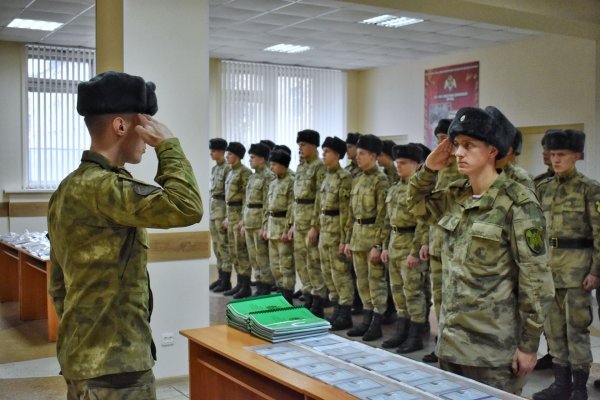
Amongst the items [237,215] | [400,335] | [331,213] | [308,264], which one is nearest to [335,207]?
[331,213]

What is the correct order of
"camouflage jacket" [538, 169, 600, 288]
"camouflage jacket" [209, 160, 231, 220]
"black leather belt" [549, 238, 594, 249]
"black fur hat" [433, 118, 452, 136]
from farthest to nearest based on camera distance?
"camouflage jacket" [209, 160, 231, 220]
"black fur hat" [433, 118, 452, 136]
"black leather belt" [549, 238, 594, 249]
"camouflage jacket" [538, 169, 600, 288]

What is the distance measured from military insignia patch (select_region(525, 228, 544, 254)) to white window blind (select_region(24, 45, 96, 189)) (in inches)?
341

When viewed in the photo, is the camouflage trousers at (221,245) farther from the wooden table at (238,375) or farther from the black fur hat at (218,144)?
the wooden table at (238,375)

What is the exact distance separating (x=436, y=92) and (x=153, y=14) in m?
7.04

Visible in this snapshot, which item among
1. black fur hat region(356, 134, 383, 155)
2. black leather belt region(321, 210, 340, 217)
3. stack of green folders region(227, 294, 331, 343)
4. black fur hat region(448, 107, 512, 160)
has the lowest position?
stack of green folders region(227, 294, 331, 343)

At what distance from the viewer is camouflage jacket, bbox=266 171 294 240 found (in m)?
7.74

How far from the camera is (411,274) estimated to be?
584 cm

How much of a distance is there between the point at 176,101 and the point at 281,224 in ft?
10.5

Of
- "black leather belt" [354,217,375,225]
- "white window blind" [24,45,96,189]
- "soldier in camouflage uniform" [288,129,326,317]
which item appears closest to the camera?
"black leather belt" [354,217,375,225]

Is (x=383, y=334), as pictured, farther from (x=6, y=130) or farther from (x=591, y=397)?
(x=6, y=130)

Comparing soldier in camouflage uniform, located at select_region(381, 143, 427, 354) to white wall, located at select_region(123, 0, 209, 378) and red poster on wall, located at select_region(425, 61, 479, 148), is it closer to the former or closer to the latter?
white wall, located at select_region(123, 0, 209, 378)

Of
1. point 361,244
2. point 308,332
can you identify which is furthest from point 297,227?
point 308,332

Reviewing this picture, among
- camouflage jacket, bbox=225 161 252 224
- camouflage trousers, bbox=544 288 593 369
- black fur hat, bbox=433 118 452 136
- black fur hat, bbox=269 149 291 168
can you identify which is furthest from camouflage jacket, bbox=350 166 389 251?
camouflage jacket, bbox=225 161 252 224

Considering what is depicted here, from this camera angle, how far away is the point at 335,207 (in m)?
6.88
